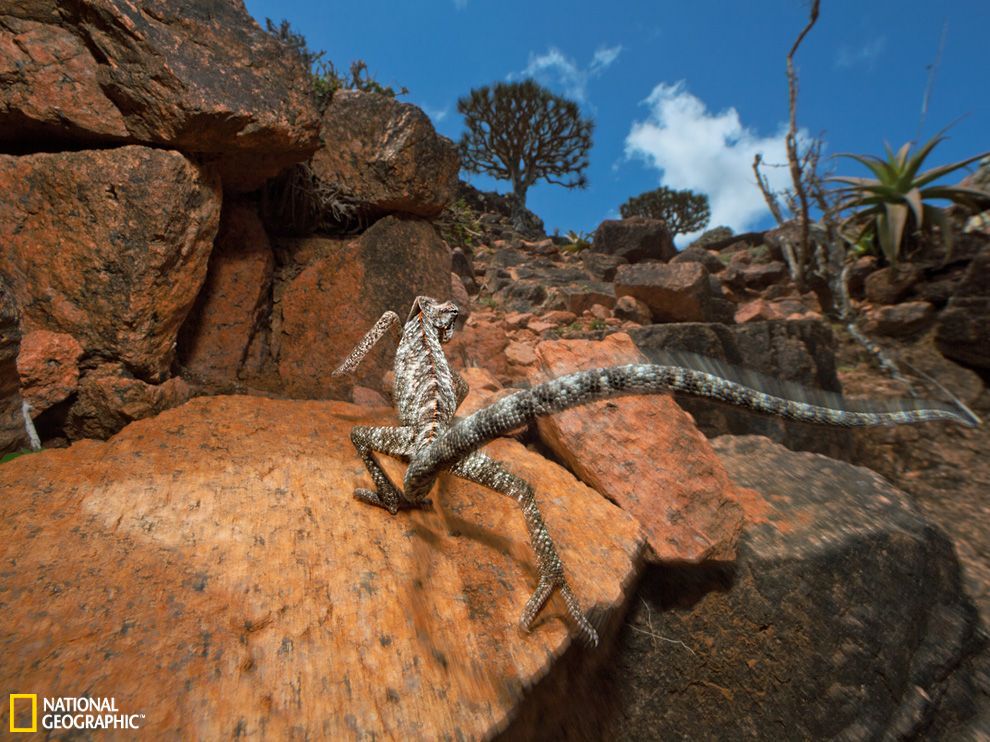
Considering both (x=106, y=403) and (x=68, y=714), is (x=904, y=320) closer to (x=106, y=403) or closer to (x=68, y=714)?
(x=68, y=714)

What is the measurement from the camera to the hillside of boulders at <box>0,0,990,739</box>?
149 centimetres

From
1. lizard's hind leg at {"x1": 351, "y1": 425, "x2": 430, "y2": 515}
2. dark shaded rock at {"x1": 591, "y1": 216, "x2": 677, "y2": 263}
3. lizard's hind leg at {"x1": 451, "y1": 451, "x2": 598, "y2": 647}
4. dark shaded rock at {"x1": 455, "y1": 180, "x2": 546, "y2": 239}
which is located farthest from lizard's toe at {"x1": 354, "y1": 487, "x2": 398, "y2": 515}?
dark shaded rock at {"x1": 455, "y1": 180, "x2": 546, "y2": 239}

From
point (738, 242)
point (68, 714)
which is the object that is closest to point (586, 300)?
point (68, 714)

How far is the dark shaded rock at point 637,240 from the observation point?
41.7ft

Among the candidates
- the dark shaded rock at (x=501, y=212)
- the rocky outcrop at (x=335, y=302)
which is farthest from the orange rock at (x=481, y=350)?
the dark shaded rock at (x=501, y=212)

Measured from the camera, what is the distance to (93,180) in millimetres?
2650

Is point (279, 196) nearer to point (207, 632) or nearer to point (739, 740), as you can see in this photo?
point (207, 632)

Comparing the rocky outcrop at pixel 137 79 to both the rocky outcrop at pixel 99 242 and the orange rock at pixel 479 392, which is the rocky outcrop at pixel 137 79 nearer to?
the rocky outcrop at pixel 99 242

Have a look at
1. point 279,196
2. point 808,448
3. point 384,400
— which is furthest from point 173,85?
point 808,448

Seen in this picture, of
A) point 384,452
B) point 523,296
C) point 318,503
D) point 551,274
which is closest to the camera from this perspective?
point 318,503

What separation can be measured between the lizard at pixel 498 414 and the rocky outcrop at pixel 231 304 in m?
1.12

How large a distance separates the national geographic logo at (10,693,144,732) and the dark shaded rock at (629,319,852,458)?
11.5 feet

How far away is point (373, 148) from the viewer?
448 cm

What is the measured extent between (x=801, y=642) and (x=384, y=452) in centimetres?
239
